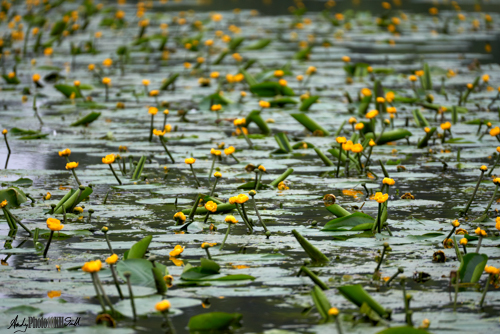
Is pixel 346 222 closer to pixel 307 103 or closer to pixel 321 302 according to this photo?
pixel 321 302

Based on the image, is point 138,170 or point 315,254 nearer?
point 315,254

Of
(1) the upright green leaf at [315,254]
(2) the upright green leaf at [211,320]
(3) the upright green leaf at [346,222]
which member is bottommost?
(3) the upright green leaf at [346,222]

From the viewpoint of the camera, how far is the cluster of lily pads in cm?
187

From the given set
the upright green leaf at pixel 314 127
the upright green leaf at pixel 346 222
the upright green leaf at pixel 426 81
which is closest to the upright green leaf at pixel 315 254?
the upright green leaf at pixel 346 222

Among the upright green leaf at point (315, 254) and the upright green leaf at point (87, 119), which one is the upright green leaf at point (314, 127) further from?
the upright green leaf at point (315, 254)

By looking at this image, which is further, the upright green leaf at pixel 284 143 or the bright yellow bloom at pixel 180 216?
the upright green leaf at pixel 284 143

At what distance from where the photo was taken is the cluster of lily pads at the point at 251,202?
187 cm

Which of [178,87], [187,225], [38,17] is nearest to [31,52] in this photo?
[38,17]

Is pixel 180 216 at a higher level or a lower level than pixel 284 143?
higher

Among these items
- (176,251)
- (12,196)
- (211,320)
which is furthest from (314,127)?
(211,320)

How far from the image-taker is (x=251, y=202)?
9.59 ft

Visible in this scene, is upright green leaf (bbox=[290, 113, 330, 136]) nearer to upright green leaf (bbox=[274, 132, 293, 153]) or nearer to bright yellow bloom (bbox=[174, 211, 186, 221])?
upright green leaf (bbox=[274, 132, 293, 153])

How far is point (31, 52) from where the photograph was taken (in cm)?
755

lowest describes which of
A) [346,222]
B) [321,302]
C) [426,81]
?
[426,81]
